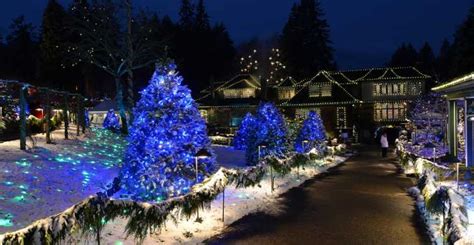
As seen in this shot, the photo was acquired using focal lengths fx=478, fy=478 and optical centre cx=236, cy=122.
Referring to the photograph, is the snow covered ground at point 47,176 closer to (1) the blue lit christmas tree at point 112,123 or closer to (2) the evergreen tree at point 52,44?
(1) the blue lit christmas tree at point 112,123

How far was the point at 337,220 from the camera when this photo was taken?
11.2 m

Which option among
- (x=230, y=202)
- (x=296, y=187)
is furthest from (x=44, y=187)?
(x=296, y=187)

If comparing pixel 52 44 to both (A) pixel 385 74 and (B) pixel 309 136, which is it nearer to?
(B) pixel 309 136

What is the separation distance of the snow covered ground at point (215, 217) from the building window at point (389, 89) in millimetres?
40759

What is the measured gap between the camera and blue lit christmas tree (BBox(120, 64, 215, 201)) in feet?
40.4

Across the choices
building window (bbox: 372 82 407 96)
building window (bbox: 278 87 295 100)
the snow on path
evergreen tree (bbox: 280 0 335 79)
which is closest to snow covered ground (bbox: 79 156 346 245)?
the snow on path

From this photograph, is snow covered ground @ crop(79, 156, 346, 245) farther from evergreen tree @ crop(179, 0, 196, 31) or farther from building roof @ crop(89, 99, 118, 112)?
evergreen tree @ crop(179, 0, 196, 31)

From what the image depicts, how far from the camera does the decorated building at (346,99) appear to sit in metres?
55.0

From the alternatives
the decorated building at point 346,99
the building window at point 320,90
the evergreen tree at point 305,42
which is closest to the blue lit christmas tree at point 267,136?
the decorated building at point 346,99

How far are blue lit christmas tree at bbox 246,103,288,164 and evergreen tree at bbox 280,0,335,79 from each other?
162 feet

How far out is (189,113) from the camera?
13203 mm

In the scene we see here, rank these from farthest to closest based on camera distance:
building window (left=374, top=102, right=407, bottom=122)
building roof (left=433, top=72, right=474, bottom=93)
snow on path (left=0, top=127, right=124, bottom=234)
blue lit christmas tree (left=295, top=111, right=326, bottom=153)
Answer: building window (left=374, top=102, right=407, bottom=122)
blue lit christmas tree (left=295, top=111, right=326, bottom=153)
building roof (left=433, top=72, right=474, bottom=93)
snow on path (left=0, top=127, right=124, bottom=234)

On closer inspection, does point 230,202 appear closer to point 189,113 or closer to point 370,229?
point 189,113

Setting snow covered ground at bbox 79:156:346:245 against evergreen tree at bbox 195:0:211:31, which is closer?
snow covered ground at bbox 79:156:346:245
